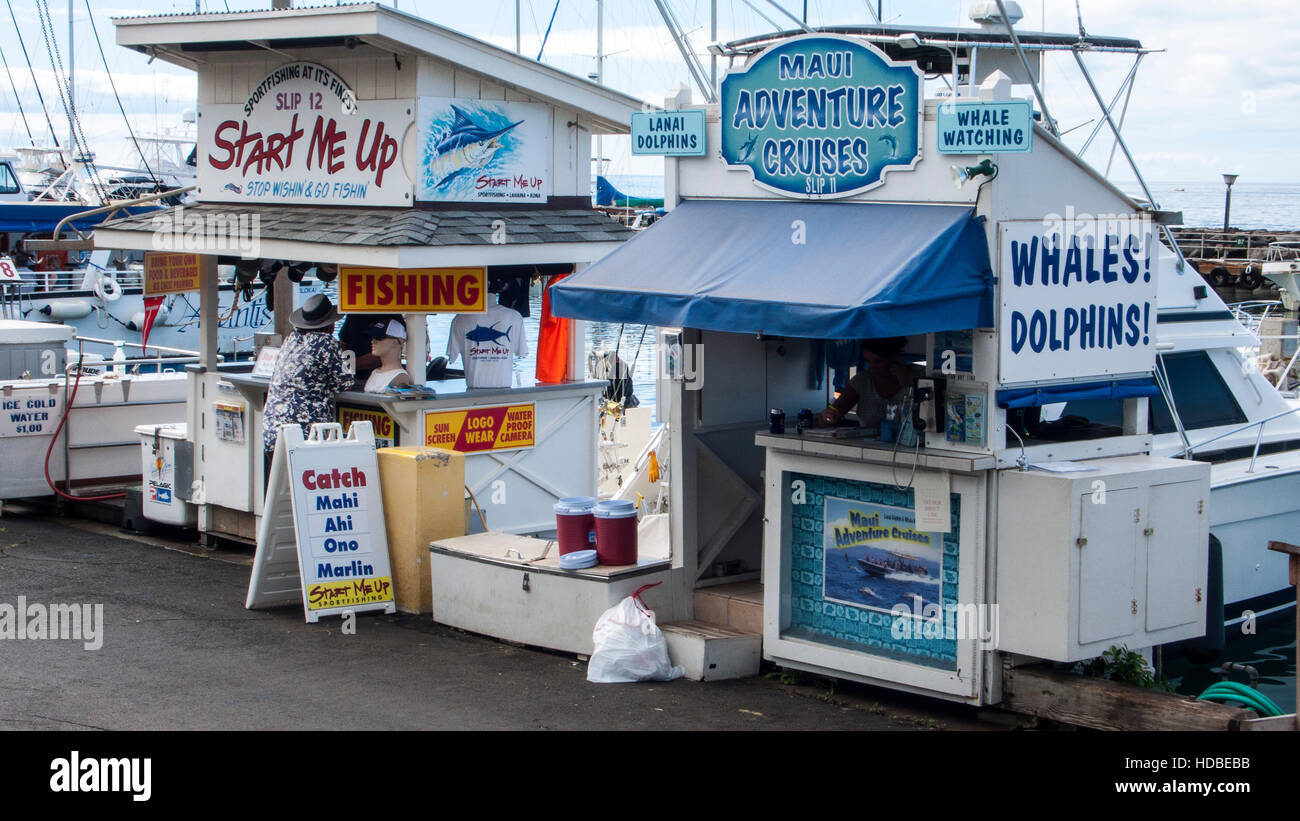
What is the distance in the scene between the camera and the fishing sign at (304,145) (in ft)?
35.9

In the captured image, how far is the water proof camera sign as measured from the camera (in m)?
7.28

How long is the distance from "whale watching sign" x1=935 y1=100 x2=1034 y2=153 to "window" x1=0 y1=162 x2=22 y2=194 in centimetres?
3243

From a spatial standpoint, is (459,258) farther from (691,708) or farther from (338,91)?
(691,708)

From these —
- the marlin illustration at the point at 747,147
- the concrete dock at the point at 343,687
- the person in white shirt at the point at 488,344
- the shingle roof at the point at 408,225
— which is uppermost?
the marlin illustration at the point at 747,147

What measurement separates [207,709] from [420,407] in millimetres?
3591

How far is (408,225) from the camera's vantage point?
1040cm

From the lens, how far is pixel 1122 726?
6.94 m

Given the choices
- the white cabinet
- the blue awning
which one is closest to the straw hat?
the blue awning

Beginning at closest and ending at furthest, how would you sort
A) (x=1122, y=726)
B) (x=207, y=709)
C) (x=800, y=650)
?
1. (x=1122, y=726)
2. (x=207, y=709)
3. (x=800, y=650)

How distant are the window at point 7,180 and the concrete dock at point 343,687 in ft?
91.2

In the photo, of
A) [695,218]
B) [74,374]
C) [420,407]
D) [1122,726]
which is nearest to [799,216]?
[695,218]

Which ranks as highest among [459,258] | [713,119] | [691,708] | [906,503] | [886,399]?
[713,119]

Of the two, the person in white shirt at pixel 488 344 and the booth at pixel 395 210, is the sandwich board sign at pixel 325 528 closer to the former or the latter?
the booth at pixel 395 210

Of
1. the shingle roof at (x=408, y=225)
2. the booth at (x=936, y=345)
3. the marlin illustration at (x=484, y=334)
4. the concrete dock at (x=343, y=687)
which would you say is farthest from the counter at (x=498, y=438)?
the booth at (x=936, y=345)
